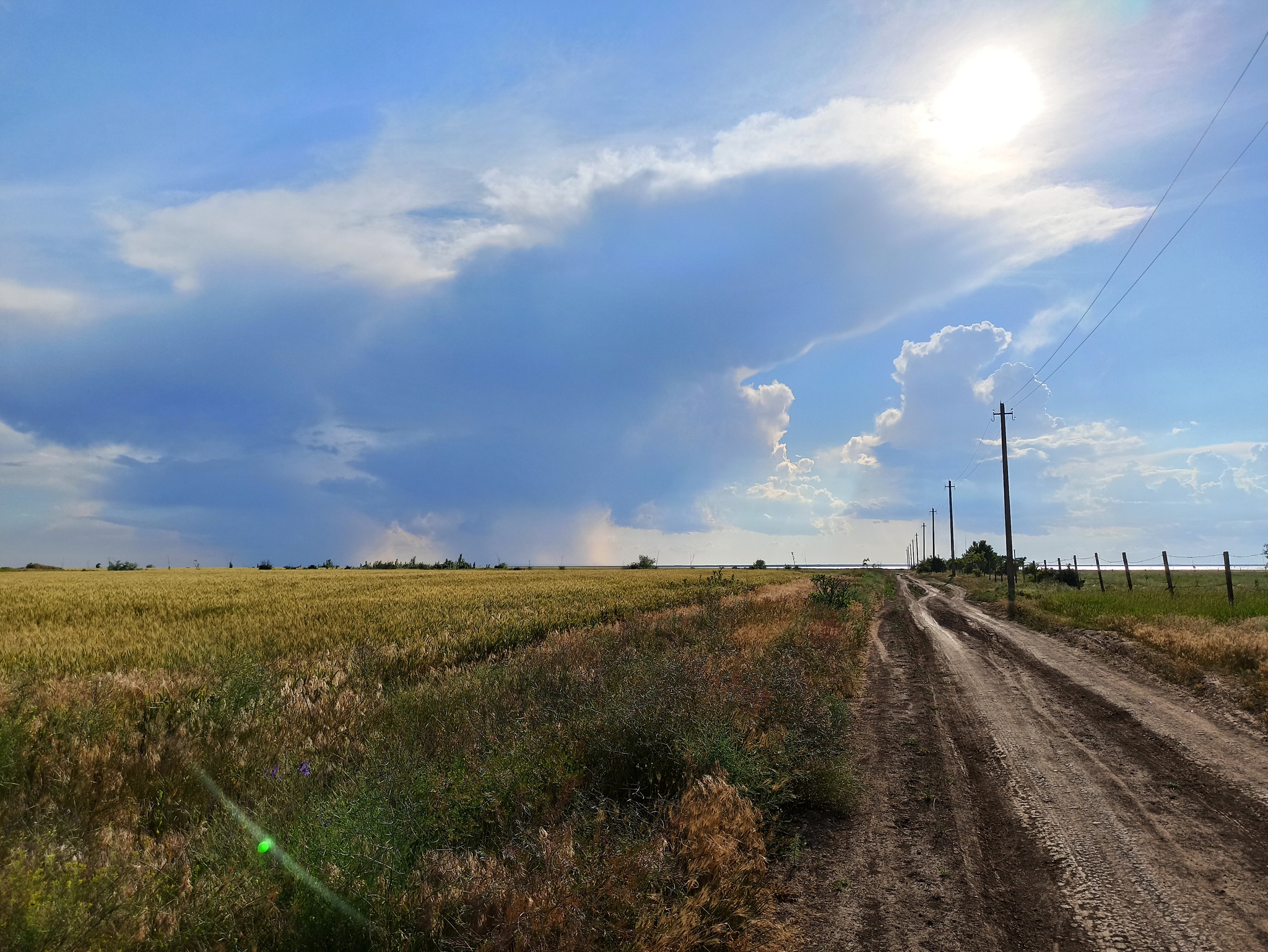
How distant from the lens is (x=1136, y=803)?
6746 mm

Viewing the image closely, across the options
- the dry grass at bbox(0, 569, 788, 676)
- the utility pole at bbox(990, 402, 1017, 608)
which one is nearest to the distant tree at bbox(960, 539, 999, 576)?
the utility pole at bbox(990, 402, 1017, 608)

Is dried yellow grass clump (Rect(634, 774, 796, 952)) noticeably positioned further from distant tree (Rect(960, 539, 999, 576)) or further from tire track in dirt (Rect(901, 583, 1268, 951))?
distant tree (Rect(960, 539, 999, 576))

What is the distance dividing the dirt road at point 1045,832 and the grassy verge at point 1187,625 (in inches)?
67.5

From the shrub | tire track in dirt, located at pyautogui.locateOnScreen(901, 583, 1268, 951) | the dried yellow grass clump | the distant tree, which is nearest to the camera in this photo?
the dried yellow grass clump

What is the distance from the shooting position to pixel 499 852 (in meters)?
4.87

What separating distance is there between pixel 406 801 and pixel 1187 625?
20051mm

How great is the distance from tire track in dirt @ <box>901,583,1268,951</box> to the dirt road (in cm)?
2

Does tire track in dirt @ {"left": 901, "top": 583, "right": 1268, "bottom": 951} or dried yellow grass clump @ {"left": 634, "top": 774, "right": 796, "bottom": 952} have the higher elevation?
dried yellow grass clump @ {"left": 634, "top": 774, "right": 796, "bottom": 952}

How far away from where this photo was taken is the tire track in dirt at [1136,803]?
4.70m

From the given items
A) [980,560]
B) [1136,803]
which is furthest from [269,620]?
[980,560]

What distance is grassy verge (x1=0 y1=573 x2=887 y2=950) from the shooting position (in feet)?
12.3

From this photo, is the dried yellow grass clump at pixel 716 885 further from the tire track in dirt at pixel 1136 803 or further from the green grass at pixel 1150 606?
the green grass at pixel 1150 606

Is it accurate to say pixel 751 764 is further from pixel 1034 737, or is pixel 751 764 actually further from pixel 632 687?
pixel 1034 737

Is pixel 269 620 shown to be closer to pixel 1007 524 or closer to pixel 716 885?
pixel 716 885
